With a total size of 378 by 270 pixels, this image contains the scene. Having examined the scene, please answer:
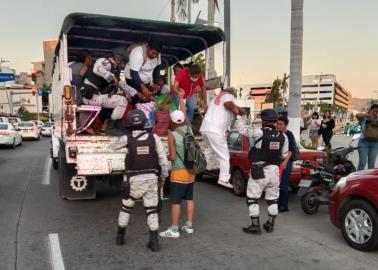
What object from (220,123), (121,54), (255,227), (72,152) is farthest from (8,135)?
(255,227)

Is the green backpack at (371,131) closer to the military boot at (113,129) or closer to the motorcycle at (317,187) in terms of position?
the motorcycle at (317,187)

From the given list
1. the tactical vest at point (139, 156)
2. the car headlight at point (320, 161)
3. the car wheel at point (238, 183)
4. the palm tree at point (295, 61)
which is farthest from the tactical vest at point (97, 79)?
the palm tree at point (295, 61)

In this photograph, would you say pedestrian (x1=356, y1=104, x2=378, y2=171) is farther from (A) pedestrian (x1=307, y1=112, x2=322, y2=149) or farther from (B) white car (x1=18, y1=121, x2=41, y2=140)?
(B) white car (x1=18, y1=121, x2=41, y2=140)

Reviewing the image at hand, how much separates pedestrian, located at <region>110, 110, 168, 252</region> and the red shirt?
2390mm

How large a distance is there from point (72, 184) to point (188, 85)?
8.73 feet

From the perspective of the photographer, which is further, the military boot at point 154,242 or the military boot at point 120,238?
the military boot at point 120,238

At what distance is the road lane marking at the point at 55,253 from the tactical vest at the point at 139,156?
1.23 meters

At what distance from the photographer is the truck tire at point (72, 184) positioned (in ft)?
22.8

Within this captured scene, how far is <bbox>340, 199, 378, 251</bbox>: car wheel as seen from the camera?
4.77m

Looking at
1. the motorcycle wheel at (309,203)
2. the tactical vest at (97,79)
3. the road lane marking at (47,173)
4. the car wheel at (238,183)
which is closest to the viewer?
the motorcycle wheel at (309,203)

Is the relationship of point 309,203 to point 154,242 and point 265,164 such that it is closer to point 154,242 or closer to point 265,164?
point 265,164

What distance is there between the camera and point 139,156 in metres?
4.86

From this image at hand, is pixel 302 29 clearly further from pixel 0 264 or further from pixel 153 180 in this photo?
pixel 0 264

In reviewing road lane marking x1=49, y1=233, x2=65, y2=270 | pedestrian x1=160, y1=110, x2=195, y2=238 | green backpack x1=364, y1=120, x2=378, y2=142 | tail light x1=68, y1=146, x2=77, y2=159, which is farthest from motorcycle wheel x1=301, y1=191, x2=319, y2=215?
road lane marking x1=49, y1=233, x2=65, y2=270
